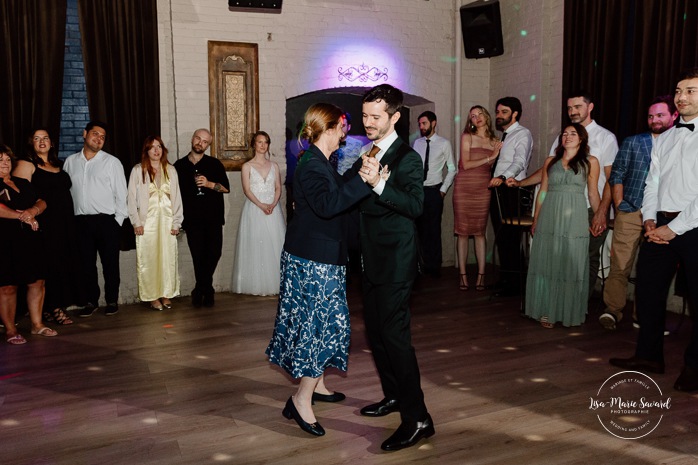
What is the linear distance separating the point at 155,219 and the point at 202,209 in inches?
16.2

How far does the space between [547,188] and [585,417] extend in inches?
81.6

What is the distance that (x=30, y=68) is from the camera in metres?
5.48

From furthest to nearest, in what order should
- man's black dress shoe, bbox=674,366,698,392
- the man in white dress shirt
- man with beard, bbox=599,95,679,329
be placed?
the man in white dress shirt → man with beard, bbox=599,95,679,329 → man's black dress shoe, bbox=674,366,698,392

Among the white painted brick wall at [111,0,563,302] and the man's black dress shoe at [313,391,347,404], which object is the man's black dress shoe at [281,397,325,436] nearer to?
the man's black dress shoe at [313,391,347,404]

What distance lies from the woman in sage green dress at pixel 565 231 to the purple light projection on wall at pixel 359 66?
106 inches

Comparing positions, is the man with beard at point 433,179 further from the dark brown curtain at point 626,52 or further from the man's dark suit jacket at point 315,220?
the man's dark suit jacket at point 315,220

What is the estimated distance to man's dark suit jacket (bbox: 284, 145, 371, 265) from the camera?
9.23ft

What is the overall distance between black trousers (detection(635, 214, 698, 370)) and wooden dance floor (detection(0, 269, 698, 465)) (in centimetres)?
21

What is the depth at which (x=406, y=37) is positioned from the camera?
7.13 metres

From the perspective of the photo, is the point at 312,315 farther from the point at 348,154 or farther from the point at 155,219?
the point at 348,154

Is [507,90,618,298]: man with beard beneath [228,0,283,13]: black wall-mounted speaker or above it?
beneath

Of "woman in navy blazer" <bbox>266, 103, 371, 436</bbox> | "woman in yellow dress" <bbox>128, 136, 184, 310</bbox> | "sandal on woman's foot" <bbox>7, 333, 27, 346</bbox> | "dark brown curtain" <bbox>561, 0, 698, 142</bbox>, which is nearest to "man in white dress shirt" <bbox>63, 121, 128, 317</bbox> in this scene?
"woman in yellow dress" <bbox>128, 136, 184, 310</bbox>

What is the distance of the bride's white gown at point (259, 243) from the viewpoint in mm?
6078

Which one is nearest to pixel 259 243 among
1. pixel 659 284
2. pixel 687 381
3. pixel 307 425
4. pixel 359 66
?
pixel 359 66
